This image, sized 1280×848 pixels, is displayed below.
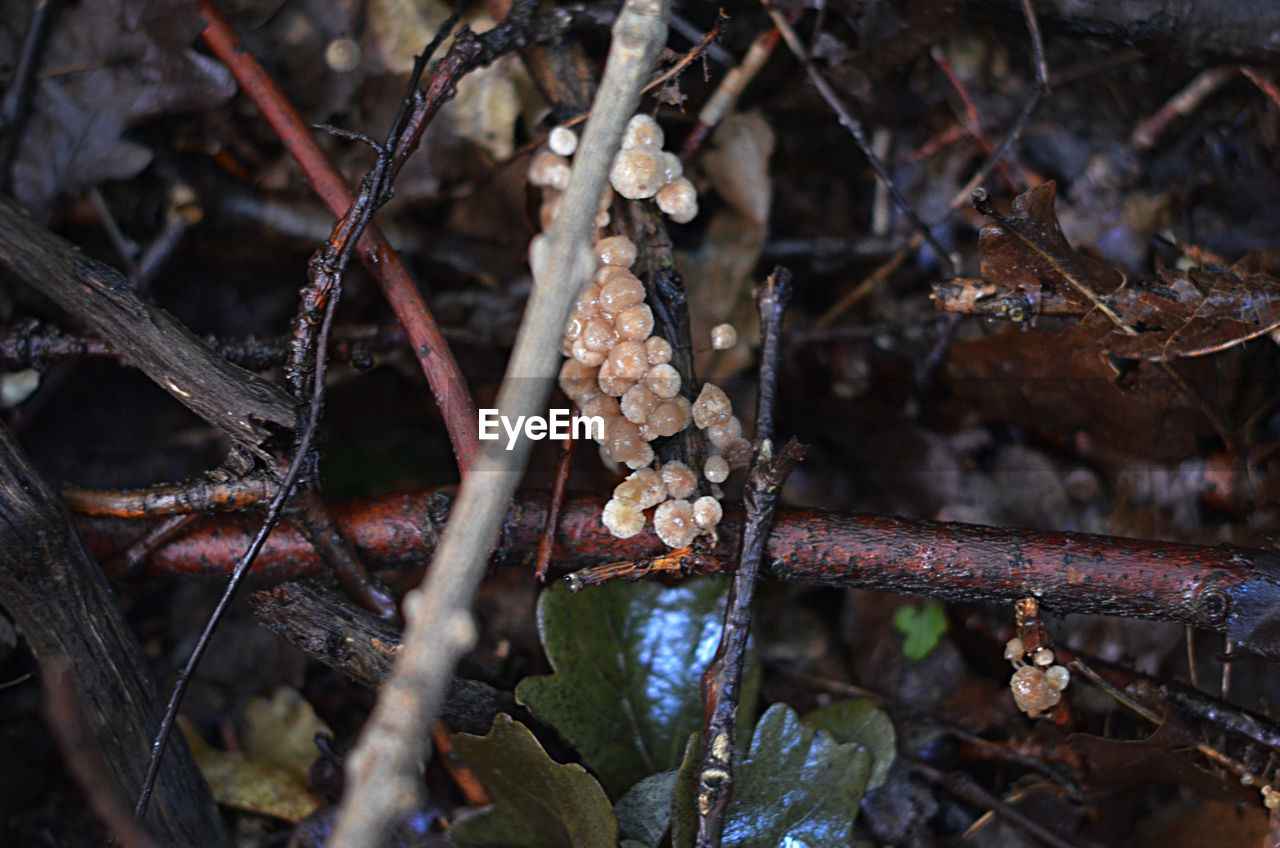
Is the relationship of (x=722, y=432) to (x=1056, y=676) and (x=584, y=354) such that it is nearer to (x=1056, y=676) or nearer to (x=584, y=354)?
(x=584, y=354)

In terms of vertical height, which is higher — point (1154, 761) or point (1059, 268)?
point (1059, 268)

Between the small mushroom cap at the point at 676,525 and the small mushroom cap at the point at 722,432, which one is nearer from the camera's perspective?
the small mushroom cap at the point at 676,525

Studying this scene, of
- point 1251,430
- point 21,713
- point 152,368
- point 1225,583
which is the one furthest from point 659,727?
point 1251,430

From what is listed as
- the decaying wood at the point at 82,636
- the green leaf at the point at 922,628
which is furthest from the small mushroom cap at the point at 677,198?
the decaying wood at the point at 82,636

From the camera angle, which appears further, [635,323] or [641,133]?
[641,133]

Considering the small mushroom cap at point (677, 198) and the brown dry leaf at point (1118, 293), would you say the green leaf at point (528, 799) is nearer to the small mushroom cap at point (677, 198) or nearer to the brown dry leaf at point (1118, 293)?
the small mushroom cap at point (677, 198)

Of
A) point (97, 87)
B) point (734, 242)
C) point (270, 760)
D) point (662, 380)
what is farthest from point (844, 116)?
point (270, 760)

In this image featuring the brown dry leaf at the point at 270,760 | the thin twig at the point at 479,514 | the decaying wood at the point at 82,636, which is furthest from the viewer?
the brown dry leaf at the point at 270,760
